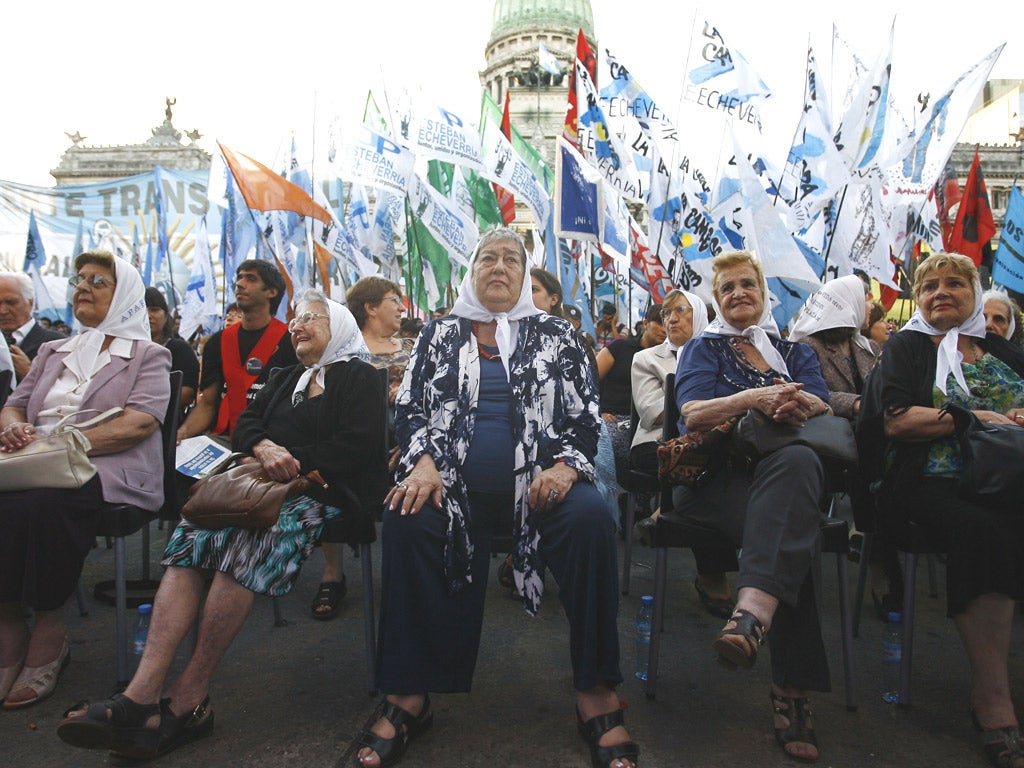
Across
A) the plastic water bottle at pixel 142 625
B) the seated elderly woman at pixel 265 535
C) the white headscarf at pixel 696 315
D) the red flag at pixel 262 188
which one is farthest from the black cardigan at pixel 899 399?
the red flag at pixel 262 188

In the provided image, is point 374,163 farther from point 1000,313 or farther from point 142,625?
point 142,625

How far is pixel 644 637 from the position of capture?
119 inches

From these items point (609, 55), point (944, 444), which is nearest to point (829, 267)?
point (609, 55)

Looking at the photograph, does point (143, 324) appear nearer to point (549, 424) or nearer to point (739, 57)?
point (549, 424)

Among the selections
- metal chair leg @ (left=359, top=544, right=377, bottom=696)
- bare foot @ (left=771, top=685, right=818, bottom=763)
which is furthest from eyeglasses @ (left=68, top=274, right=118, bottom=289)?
bare foot @ (left=771, top=685, right=818, bottom=763)

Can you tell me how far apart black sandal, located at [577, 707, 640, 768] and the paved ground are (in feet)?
0.20

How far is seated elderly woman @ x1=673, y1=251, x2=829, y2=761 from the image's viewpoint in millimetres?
2389

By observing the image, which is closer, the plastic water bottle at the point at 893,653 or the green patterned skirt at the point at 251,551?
the green patterned skirt at the point at 251,551

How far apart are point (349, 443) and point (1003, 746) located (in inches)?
96.0

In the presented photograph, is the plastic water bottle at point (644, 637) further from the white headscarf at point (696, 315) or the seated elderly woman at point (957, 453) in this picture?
the white headscarf at point (696, 315)

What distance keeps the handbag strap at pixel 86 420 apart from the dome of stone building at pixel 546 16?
6546cm

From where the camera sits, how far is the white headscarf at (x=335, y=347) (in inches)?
127

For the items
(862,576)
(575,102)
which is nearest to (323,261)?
(575,102)

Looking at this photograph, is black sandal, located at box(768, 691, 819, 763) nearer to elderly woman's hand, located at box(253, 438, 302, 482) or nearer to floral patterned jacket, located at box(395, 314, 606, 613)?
floral patterned jacket, located at box(395, 314, 606, 613)
